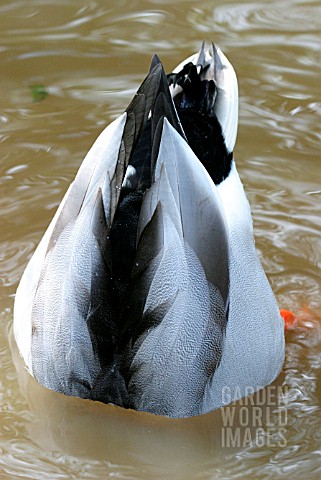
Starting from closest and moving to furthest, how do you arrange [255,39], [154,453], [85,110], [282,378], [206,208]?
[206,208] → [154,453] → [282,378] → [85,110] → [255,39]

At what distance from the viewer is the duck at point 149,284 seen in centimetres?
334

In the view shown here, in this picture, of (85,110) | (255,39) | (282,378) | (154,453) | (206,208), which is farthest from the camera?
(255,39)

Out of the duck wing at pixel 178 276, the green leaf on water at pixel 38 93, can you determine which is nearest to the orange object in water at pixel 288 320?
the duck wing at pixel 178 276

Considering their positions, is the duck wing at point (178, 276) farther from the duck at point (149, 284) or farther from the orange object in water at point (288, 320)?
the orange object in water at point (288, 320)

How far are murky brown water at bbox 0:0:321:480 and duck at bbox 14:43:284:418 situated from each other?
17cm

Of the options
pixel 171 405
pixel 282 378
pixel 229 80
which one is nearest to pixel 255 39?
pixel 229 80

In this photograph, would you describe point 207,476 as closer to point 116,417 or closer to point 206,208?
point 116,417

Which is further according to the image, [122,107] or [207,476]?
[122,107]

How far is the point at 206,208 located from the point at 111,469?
0.99 m

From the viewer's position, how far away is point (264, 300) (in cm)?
367

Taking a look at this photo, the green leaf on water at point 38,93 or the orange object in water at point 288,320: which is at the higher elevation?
the green leaf on water at point 38,93

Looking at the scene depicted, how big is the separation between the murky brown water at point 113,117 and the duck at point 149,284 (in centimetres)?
17

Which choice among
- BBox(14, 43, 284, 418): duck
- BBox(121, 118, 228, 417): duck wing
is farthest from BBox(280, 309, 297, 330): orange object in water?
BBox(121, 118, 228, 417): duck wing

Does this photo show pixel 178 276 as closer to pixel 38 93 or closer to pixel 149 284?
pixel 149 284
